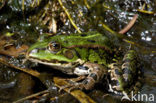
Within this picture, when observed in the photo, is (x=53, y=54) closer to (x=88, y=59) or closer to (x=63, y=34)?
(x=88, y=59)

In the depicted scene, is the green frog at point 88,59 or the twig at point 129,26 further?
the twig at point 129,26

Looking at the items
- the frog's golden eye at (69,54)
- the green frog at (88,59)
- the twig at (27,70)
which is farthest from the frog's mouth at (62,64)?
the twig at (27,70)

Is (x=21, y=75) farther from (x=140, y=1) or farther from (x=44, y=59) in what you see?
(x=140, y=1)

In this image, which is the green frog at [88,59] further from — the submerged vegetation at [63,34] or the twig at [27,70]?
the twig at [27,70]

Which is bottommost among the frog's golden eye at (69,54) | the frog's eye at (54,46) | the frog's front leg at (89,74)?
the frog's front leg at (89,74)

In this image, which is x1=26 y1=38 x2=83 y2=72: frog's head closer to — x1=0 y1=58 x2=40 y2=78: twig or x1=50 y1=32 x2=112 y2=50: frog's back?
x1=50 y1=32 x2=112 y2=50: frog's back

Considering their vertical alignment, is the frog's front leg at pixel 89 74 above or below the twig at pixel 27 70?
below

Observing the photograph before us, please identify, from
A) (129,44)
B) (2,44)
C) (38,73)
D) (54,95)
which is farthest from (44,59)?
(129,44)

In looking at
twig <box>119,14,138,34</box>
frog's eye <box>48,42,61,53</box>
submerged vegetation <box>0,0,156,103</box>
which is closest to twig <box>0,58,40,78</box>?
submerged vegetation <box>0,0,156,103</box>
